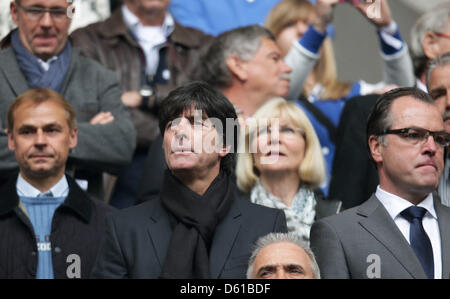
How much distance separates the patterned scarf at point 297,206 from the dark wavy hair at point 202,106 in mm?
640

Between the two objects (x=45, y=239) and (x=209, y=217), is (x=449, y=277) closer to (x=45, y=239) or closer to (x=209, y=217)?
(x=209, y=217)

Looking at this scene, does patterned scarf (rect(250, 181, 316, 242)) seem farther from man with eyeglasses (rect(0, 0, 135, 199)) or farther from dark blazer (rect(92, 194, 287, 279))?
man with eyeglasses (rect(0, 0, 135, 199))

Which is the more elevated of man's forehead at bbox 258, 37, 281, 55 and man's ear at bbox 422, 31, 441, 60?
man's forehead at bbox 258, 37, 281, 55

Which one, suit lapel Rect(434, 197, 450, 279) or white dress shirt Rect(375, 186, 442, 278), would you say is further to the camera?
white dress shirt Rect(375, 186, 442, 278)

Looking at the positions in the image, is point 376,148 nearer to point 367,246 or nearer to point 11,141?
point 367,246

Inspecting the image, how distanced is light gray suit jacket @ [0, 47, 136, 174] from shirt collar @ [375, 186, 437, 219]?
1713 millimetres

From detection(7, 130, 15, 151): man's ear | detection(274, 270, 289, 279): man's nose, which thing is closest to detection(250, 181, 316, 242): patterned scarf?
detection(274, 270, 289, 279): man's nose

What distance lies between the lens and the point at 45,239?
18.3ft

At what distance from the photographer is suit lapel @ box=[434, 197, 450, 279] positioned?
16.4 ft

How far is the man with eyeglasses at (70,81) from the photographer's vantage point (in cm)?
623

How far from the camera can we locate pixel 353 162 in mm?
6320

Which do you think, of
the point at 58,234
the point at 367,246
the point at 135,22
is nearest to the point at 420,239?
the point at 367,246

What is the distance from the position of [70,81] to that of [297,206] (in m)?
1.54
